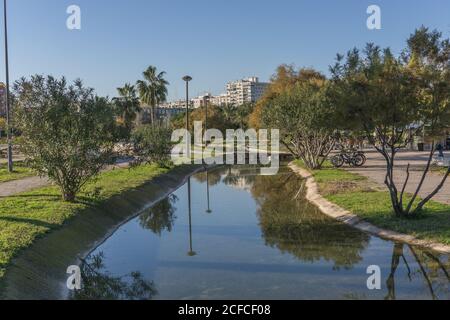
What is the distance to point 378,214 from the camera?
53.5 feet

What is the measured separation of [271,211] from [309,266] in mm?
7903

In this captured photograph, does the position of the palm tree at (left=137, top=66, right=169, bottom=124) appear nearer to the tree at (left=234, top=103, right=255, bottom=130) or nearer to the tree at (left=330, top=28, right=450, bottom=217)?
the tree at (left=234, top=103, right=255, bottom=130)

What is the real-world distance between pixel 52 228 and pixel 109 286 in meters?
3.22

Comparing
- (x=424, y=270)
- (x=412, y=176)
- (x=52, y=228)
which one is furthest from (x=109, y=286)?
(x=412, y=176)

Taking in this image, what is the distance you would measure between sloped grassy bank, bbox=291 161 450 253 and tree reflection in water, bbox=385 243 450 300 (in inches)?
20.3

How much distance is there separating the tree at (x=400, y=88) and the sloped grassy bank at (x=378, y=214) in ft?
7.97

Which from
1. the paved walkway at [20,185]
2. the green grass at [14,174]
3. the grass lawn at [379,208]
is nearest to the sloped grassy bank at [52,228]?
the paved walkway at [20,185]

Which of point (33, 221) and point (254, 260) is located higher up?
point (33, 221)

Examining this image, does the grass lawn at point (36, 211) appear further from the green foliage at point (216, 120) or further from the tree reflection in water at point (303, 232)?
the green foliage at point (216, 120)

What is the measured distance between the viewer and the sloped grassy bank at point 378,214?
1350 centimetres

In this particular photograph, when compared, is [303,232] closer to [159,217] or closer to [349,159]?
[159,217]

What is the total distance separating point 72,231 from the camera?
14117 mm

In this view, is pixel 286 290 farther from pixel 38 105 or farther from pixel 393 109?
pixel 38 105

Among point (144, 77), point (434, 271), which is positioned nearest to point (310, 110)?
point (434, 271)
